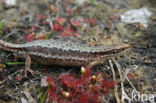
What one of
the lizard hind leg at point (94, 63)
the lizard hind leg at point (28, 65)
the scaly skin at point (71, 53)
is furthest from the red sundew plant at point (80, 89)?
the lizard hind leg at point (28, 65)

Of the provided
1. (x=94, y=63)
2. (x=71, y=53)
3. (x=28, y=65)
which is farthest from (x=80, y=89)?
(x=28, y=65)

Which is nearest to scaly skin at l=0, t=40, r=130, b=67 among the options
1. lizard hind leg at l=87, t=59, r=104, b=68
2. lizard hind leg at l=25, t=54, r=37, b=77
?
lizard hind leg at l=87, t=59, r=104, b=68

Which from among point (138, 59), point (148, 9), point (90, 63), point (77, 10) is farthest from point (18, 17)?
point (148, 9)

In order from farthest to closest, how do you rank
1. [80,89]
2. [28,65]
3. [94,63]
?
[28,65], [94,63], [80,89]

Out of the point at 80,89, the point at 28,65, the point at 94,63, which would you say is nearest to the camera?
the point at 80,89

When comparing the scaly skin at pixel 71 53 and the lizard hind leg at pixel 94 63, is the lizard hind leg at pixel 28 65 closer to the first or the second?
the scaly skin at pixel 71 53

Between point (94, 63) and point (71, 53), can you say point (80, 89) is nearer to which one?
point (94, 63)

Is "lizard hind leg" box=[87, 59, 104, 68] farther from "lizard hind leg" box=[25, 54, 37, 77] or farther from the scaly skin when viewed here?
"lizard hind leg" box=[25, 54, 37, 77]

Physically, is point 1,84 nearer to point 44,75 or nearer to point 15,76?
point 15,76

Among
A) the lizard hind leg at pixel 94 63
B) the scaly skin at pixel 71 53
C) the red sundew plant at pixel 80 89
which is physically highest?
the scaly skin at pixel 71 53
